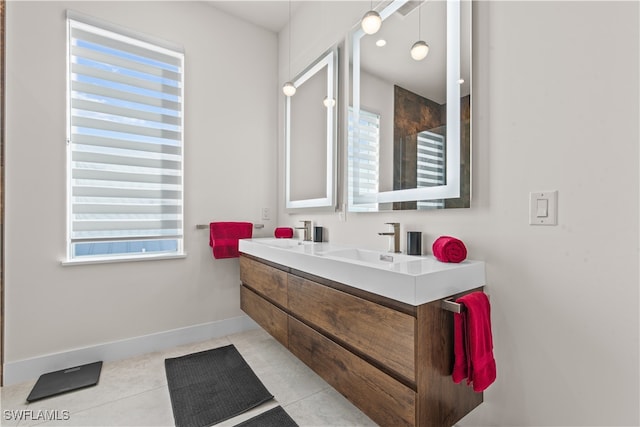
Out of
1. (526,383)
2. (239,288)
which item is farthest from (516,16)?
(239,288)

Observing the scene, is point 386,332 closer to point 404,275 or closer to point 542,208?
point 404,275

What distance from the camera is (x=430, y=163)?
4.88ft

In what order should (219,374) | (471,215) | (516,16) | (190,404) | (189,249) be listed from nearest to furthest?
1. (516,16)
2. (471,215)
3. (190,404)
4. (219,374)
5. (189,249)

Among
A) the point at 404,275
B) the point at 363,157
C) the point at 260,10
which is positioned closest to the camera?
the point at 404,275

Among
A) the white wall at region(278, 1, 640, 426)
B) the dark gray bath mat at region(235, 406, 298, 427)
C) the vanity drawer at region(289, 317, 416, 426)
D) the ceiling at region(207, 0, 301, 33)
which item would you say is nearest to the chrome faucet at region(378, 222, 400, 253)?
the white wall at region(278, 1, 640, 426)

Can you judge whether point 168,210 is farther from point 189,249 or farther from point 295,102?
point 295,102

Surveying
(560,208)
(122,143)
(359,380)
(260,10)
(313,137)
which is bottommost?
(359,380)

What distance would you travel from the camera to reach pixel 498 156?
1.23 metres

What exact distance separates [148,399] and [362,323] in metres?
1.32

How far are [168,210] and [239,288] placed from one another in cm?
88

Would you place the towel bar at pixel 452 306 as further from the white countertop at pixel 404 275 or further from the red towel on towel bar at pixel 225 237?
the red towel on towel bar at pixel 225 237

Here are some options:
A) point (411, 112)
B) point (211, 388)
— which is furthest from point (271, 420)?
point (411, 112)

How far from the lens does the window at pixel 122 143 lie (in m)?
1.99

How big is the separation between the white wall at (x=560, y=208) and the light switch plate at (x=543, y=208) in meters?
0.02
